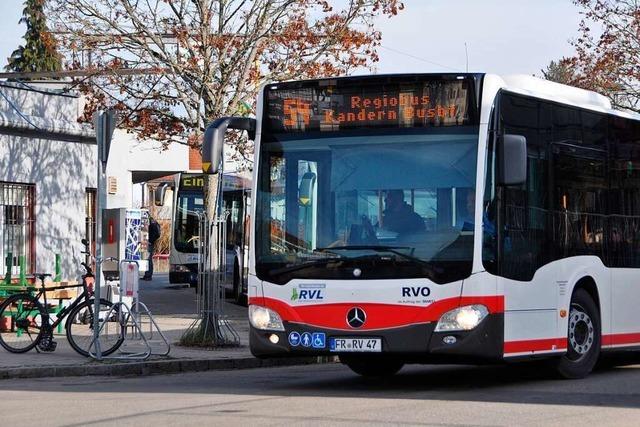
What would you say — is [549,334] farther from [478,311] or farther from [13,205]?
[13,205]

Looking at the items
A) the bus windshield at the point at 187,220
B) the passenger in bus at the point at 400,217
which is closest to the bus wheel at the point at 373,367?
the passenger in bus at the point at 400,217

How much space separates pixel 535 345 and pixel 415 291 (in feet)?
5.06

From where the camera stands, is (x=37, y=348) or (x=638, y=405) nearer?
(x=638, y=405)

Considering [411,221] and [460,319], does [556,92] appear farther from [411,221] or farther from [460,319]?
[460,319]

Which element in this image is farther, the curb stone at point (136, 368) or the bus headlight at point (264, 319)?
the curb stone at point (136, 368)

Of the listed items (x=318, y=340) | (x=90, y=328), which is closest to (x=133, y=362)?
(x=90, y=328)

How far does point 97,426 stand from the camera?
10750 millimetres

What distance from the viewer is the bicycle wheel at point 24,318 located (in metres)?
18.5

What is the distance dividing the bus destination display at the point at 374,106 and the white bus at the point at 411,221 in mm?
14

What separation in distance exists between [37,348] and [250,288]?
569 centimetres

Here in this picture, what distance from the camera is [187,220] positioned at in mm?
39875

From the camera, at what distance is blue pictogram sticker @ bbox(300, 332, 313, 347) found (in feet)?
44.1

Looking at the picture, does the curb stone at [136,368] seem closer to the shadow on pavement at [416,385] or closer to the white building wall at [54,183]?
the shadow on pavement at [416,385]

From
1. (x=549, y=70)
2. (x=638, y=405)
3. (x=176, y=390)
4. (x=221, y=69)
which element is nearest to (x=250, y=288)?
(x=176, y=390)
